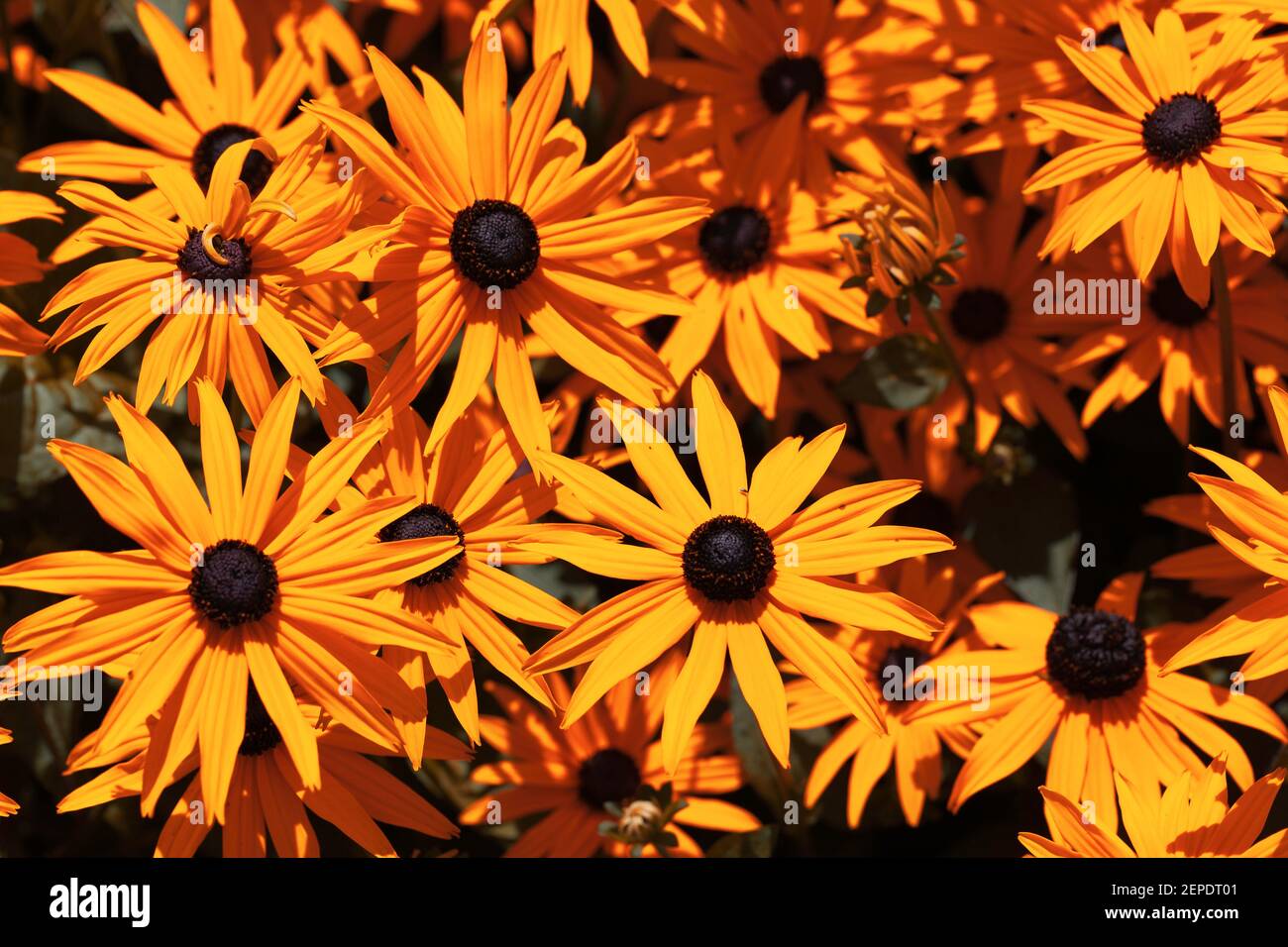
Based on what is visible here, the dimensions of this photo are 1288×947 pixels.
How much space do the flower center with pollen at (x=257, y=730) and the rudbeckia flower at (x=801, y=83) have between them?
3.40ft

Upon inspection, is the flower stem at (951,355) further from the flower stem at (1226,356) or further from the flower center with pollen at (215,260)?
the flower center with pollen at (215,260)

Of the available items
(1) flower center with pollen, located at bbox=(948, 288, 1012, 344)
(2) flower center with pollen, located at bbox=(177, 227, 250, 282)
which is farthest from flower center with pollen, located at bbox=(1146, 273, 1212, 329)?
(2) flower center with pollen, located at bbox=(177, 227, 250, 282)

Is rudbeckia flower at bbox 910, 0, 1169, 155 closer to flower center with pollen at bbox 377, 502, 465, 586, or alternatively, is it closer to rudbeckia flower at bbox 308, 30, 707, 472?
rudbeckia flower at bbox 308, 30, 707, 472

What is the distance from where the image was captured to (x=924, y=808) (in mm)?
2238

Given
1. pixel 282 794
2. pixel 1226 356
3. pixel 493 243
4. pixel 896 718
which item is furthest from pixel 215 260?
pixel 1226 356

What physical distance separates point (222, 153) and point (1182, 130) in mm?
1344

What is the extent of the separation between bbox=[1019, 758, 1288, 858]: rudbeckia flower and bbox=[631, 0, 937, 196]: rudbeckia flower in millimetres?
1042

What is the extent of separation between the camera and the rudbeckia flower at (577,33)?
2.11 m

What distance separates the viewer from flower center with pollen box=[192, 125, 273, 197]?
220 cm

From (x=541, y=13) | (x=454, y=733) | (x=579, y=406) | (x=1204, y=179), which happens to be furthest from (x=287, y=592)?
(x=1204, y=179)

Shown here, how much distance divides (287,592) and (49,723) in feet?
1.94

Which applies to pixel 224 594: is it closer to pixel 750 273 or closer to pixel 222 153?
pixel 222 153

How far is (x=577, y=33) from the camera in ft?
7.13

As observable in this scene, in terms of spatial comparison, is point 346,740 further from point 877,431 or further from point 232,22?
point 232,22
